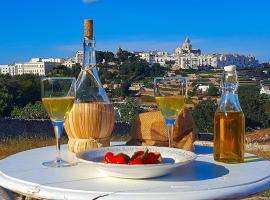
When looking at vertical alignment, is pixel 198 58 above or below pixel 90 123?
above

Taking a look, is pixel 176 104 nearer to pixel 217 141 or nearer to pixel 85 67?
pixel 217 141

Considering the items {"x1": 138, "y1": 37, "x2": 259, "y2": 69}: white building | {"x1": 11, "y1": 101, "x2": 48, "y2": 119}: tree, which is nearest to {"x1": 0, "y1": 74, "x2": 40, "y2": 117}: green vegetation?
{"x1": 11, "y1": 101, "x2": 48, "y2": 119}: tree

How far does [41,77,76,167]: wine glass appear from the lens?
4.51 ft

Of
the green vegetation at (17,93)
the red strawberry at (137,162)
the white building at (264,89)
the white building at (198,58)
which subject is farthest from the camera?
the white building at (198,58)

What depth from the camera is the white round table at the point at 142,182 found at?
3.59 ft

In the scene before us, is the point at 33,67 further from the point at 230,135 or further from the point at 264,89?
the point at 230,135

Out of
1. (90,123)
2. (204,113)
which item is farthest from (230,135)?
(204,113)

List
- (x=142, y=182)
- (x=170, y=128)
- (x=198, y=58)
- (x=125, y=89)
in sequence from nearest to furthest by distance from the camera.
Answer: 1. (x=142, y=182)
2. (x=170, y=128)
3. (x=125, y=89)
4. (x=198, y=58)

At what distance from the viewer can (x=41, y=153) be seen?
174cm

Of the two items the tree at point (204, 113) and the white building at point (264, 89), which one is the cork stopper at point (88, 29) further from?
the white building at point (264, 89)

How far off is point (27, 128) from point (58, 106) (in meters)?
9.38

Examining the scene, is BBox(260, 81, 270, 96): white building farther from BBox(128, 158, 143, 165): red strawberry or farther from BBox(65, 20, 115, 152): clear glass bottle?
BBox(128, 158, 143, 165): red strawberry

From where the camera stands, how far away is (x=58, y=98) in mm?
1383

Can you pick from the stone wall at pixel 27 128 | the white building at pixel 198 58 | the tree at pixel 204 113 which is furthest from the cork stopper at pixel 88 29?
the white building at pixel 198 58
